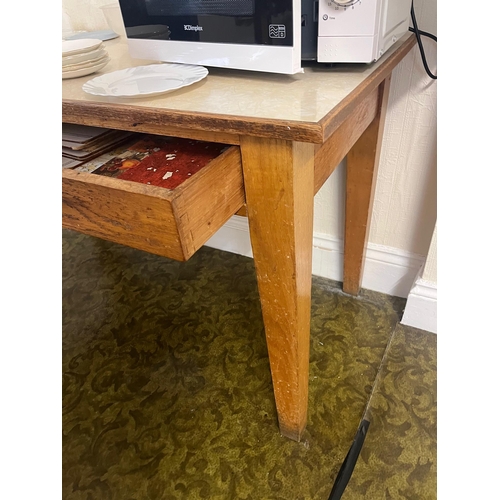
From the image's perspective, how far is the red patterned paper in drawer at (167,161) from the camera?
1.74 feet

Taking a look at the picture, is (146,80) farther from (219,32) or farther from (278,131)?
(278,131)

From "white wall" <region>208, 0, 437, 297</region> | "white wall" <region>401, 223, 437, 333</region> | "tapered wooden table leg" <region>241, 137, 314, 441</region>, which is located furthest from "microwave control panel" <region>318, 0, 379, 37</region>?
"white wall" <region>401, 223, 437, 333</region>

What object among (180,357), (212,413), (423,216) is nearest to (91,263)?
(180,357)

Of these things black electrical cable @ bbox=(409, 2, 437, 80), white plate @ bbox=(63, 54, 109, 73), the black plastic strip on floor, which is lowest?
the black plastic strip on floor

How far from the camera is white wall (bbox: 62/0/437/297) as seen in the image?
2.94ft

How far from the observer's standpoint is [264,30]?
0.56 m

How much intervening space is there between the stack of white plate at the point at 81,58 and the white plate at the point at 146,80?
0.09 meters

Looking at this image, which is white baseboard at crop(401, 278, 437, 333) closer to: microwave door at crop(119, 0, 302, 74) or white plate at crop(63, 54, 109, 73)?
microwave door at crop(119, 0, 302, 74)

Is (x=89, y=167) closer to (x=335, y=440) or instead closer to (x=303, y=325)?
(x=303, y=325)

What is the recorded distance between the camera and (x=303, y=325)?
28.6 inches

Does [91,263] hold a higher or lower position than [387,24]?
lower

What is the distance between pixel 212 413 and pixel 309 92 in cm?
74

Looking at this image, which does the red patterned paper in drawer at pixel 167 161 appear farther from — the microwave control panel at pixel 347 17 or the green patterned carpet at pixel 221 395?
the green patterned carpet at pixel 221 395

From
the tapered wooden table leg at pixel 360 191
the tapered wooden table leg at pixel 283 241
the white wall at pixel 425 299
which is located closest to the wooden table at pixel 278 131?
the tapered wooden table leg at pixel 283 241
